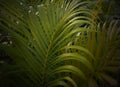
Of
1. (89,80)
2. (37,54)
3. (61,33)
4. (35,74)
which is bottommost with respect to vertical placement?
(89,80)

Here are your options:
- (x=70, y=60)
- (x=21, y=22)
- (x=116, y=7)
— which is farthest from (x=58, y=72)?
(x=116, y=7)

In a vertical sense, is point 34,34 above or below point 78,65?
above

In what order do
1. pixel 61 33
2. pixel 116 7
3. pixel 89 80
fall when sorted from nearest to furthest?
pixel 89 80 < pixel 61 33 < pixel 116 7

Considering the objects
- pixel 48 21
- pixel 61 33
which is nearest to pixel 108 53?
pixel 61 33

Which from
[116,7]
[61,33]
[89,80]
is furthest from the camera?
[116,7]

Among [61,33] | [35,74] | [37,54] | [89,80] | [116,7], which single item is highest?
[116,7]

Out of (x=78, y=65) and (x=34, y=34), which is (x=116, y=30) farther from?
(x=34, y=34)

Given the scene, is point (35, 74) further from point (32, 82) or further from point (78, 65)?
point (78, 65)

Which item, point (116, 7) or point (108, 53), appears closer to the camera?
point (108, 53)

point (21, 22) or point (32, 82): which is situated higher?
point (21, 22)
